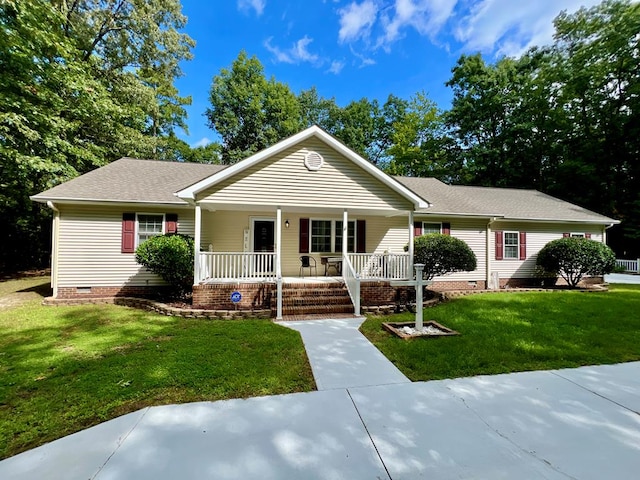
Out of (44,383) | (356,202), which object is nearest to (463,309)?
(356,202)

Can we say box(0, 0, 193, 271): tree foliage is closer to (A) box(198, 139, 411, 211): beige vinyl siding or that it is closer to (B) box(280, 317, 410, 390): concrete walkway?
(A) box(198, 139, 411, 211): beige vinyl siding

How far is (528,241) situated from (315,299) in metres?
10.8

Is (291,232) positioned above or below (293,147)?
below

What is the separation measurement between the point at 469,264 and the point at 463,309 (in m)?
2.14

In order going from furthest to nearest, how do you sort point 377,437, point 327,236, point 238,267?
point 327,236 < point 238,267 < point 377,437

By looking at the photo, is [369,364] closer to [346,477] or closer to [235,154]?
[346,477]

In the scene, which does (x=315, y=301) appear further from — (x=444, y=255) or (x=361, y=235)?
(x=444, y=255)

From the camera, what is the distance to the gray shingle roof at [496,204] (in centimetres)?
1181

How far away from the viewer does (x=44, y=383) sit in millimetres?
3738

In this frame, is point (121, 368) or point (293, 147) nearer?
point (121, 368)

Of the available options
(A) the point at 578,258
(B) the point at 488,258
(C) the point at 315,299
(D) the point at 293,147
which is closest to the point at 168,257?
(C) the point at 315,299

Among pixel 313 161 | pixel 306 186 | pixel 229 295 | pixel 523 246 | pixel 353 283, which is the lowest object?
pixel 229 295

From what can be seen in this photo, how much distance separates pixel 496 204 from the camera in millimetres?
13445

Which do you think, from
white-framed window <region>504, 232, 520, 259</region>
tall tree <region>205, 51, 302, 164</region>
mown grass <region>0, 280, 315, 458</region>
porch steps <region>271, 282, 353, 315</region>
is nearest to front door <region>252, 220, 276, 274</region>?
porch steps <region>271, 282, 353, 315</region>
